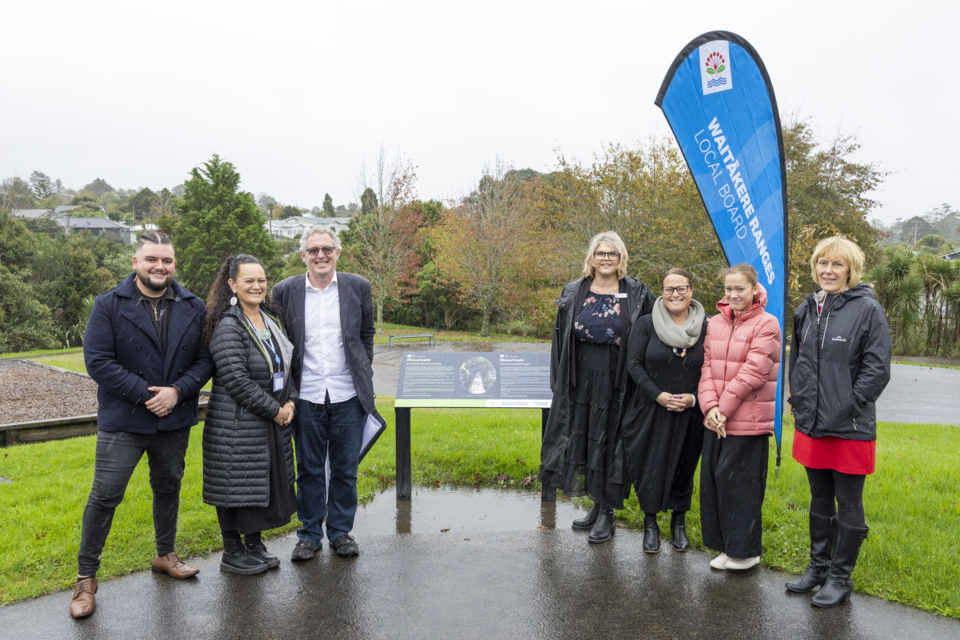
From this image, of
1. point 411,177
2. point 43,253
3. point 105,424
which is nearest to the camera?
point 105,424

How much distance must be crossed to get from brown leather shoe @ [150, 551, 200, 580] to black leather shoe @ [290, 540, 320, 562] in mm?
607

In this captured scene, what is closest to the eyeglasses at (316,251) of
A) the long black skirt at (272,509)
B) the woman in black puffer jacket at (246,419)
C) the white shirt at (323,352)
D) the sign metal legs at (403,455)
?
the white shirt at (323,352)

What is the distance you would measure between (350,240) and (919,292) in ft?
90.9

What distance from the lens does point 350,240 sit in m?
34.6

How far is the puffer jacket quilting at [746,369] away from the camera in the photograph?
3.68 metres

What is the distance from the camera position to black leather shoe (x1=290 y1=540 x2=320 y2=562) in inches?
156

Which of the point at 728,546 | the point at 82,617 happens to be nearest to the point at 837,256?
the point at 728,546

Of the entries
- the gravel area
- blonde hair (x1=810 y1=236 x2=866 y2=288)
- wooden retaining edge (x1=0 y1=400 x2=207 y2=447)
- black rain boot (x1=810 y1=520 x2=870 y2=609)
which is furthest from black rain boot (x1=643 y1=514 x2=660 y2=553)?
the gravel area

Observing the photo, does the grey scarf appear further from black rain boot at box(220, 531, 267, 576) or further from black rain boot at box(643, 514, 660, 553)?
black rain boot at box(220, 531, 267, 576)

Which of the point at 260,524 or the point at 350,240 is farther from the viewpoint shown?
the point at 350,240

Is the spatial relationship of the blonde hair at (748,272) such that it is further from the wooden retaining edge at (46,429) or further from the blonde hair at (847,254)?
the wooden retaining edge at (46,429)

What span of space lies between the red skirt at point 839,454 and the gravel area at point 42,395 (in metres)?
9.67

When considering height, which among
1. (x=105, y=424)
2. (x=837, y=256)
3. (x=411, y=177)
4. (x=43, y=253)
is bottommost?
(x=105, y=424)

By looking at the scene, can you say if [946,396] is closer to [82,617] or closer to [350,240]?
[82,617]
